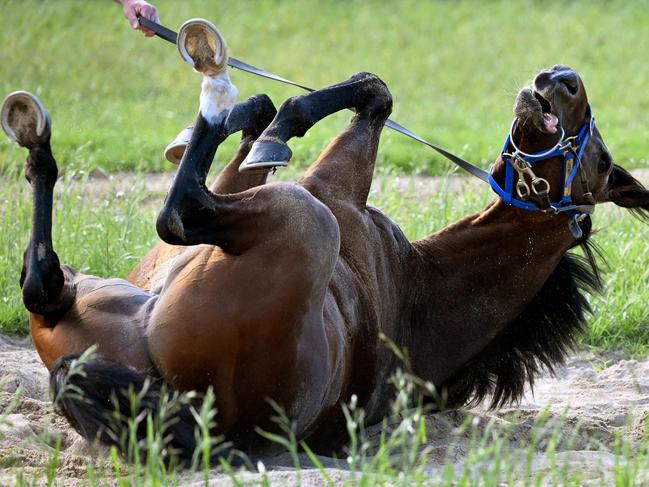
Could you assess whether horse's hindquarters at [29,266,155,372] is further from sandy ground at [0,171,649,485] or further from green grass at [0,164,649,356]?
green grass at [0,164,649,356]

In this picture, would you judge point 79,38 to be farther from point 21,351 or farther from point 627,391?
point 627,391

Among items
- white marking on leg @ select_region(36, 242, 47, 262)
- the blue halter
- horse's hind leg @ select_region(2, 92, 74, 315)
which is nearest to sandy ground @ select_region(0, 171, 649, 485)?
horse's hind leg @ select_region(2, 92, 74, 315)

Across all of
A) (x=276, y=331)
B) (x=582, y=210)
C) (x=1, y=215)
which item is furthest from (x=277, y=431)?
(x=1, y=215)

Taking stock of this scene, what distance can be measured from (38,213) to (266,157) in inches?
32.2

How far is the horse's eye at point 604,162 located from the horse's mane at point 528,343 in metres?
0.23

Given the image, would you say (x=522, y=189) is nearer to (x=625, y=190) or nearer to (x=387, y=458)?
(x=625, y=190)

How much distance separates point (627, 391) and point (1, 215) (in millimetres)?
3572

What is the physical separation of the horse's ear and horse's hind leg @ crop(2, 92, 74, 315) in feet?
7.46

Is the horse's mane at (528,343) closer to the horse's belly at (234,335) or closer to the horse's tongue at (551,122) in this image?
→ the horse's tongue at (551,122)

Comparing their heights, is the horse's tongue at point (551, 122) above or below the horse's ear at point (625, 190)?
above

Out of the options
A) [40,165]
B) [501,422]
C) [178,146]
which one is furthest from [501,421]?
[40,165]

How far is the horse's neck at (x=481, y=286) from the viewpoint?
4.63 m

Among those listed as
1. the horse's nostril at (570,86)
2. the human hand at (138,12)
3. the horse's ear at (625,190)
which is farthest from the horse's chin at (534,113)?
the human hand at (138,12)

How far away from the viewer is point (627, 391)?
5.25 m
